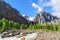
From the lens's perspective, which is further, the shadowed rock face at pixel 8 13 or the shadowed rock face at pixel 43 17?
the shadowed rock face at pixel 43 17

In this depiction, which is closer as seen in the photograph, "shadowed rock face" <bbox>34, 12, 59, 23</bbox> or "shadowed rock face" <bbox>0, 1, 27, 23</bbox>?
"shadowed rock face" <bbox>0, 1, 27, 23</bbox>

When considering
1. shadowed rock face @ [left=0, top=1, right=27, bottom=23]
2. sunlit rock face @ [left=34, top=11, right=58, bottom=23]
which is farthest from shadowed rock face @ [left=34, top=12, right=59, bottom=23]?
shadowed rock face @ [left=0, top=1, right=27, bottom=23]

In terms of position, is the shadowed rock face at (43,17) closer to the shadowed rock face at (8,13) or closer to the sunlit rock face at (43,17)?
the sunlit rock face at (43,17)

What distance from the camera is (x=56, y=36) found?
11758 millimetres

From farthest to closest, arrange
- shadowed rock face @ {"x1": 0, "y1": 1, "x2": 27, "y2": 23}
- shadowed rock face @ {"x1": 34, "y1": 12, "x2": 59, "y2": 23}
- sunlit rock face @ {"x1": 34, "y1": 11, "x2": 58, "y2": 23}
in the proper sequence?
sunlit rock face @ {"x1": 34, "y1": 11, "x2": 58, "y2": 23}
shadowed rock face @ {"x1": 34, "y1": 12, "x2": 59, "y2": 23}
shadowed rock face @ {"x1": 0, "y1": 1, "x2": 27, "y2": 23}

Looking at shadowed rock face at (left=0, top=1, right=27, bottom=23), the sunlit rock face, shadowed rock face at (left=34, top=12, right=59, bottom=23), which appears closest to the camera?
shadowed rock face at (left=0, top=1, right=27, bottom=23)

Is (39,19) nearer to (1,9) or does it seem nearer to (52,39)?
(1,9)

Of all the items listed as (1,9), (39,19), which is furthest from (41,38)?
(39,19)

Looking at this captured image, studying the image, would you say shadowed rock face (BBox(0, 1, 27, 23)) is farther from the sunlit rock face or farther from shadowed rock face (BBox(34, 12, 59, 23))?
the sunlit rock face

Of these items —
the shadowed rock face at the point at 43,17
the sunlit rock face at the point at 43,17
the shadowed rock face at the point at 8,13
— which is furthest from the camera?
the sunlit rock face at the point at 43,17

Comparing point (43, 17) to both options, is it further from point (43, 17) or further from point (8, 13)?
point (8, 13)

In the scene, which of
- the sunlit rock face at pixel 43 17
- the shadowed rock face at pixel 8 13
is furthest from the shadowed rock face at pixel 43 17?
the shadowed rock face at pixel 8 13

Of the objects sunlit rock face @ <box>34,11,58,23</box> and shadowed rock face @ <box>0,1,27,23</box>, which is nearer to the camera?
shadowed rock face @ <box>0,1,27,23</box>

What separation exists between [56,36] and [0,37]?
467 cm
